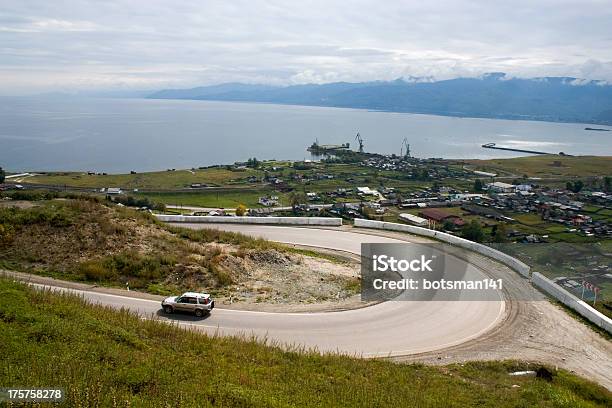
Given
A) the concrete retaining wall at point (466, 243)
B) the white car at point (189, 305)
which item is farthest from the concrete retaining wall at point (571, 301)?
the white car at point (189, 305)

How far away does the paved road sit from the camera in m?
11.7

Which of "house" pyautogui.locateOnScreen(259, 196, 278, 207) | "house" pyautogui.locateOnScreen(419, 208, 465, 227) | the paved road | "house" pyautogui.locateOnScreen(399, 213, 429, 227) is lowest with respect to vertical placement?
"house" pyautogui.locateOnScreen(419, 208, 465, 227)

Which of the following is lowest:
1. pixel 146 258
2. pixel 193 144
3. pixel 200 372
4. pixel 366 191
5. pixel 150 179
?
pixel 366 191

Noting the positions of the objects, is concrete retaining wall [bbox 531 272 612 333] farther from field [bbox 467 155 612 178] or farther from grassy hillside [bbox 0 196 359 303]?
field [bbox 467 155 612 178]

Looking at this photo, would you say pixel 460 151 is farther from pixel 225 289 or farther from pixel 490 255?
pixel 225 289

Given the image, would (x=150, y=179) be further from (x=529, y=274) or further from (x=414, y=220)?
(x=529, y=274)

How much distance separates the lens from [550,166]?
91.9m

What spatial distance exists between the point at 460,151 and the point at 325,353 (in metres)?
127

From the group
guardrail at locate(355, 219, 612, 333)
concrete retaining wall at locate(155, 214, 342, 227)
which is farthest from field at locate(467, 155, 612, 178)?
concrete retaining wall at locate(155, 214, 342, 227)

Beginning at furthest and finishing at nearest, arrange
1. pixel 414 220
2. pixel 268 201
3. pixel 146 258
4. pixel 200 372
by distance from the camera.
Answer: pixel 268 201, pixel 414 220, pixel 146 258, pixel 200 372

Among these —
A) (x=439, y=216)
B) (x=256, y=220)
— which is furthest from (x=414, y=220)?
(x=256, y=220)

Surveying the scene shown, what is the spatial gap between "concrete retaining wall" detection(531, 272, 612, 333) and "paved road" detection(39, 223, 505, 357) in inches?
83.4

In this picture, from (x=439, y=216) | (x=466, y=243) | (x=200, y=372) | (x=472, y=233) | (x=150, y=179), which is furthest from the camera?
(x=150, y=179)

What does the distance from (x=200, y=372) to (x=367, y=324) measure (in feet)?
20.4
